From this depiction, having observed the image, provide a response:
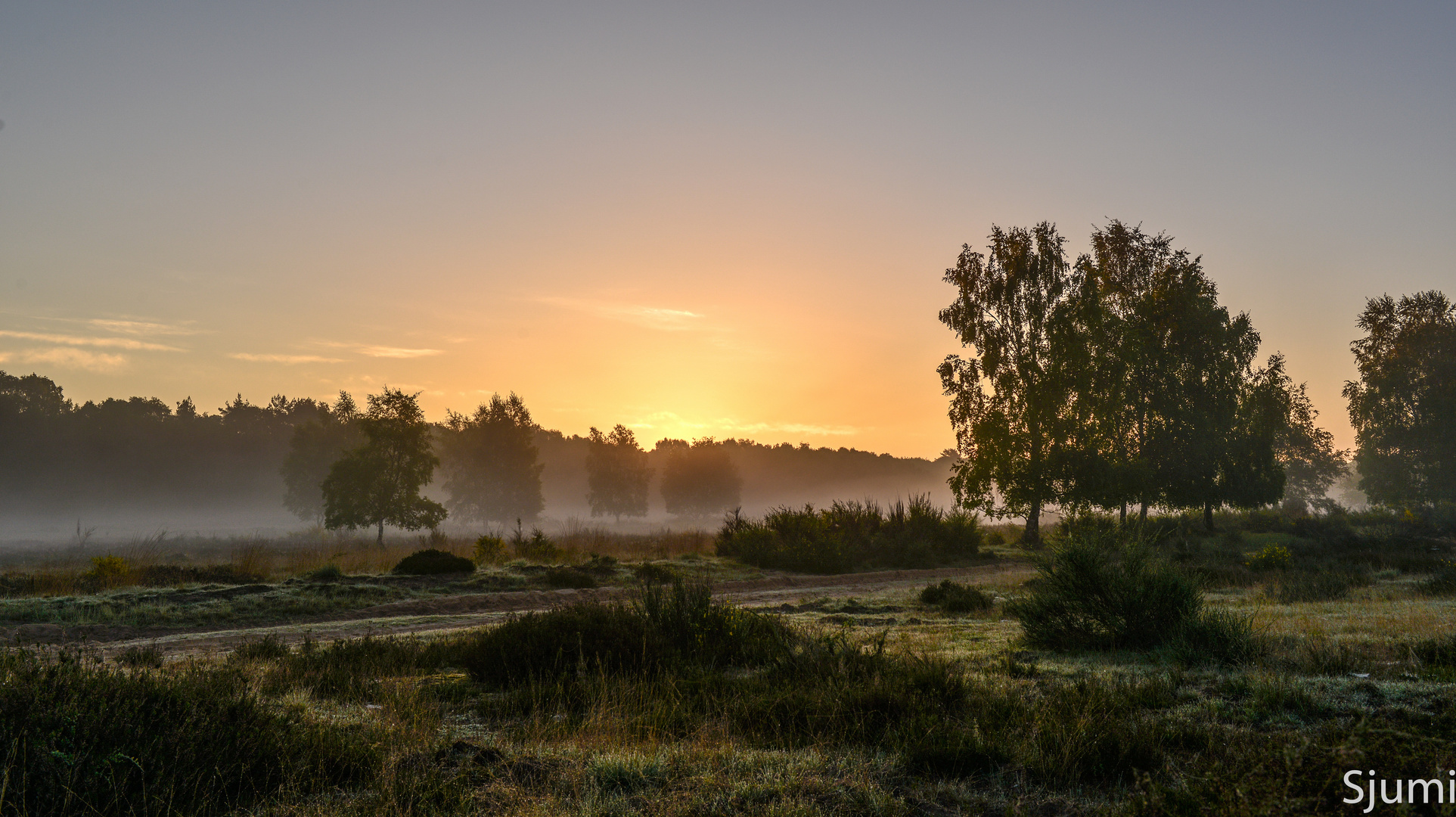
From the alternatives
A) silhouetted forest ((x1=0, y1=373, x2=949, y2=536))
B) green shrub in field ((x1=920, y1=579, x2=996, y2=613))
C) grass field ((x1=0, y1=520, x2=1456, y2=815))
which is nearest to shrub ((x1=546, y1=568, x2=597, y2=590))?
green shrub in field ((x1=920, y1=579, x2=996, y2=613))

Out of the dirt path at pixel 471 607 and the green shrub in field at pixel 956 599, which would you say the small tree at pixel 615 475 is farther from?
the green shrub in field at pixel 956 599

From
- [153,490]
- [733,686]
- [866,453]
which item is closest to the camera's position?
[733,686]

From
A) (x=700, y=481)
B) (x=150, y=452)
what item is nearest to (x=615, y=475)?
(x=700, y=481)

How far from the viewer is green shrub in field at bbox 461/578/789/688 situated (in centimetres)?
844

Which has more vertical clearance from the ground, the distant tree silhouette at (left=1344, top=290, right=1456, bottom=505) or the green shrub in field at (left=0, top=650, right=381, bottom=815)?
the distant tree silhouette at (left=1344, top=290, right=1456, bottom=505)

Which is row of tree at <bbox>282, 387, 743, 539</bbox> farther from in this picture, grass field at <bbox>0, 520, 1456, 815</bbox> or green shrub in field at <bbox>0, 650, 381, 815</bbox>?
green shrub in field at <bbox>0, 650, 381, 815</bbox>

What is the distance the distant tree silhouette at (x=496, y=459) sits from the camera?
59.5m

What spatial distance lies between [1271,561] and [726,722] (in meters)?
20.7

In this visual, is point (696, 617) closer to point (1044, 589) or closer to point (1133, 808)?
point (1044, 589)

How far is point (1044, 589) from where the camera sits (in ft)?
33.7

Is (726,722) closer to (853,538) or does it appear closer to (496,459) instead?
(853,538)

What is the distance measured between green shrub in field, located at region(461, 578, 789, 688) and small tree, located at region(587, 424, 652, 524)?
6845cm

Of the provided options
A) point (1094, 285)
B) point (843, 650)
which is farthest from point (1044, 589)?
point (1094, 285)

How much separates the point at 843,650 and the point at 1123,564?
4.38 m
